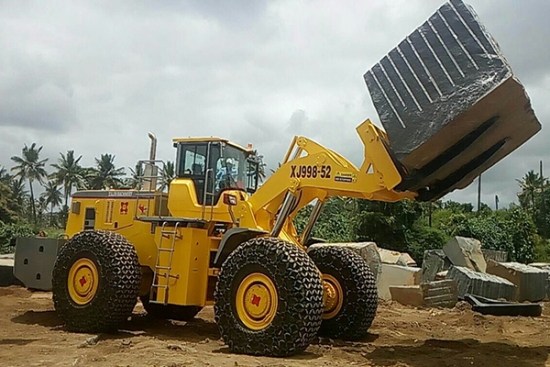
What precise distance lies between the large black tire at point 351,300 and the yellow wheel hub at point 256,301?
2126 millimetres

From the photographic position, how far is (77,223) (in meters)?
11.5

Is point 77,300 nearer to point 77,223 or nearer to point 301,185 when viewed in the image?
point 77,223

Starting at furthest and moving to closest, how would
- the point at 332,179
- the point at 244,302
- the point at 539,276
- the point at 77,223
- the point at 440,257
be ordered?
the point at 440,257, the point at 539,276, the point at 77,223, the point at 332,179, the point at 244,302

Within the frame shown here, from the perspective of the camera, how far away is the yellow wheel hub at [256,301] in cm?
Result: 767

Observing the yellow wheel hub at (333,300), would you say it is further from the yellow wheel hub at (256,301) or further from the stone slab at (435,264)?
the stone slab at (435,264)

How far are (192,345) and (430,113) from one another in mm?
4336

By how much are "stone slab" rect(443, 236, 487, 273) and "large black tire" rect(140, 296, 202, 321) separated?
32.3 feet

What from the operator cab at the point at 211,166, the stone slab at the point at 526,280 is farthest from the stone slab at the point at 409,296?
the operator cab at the point at 211,166

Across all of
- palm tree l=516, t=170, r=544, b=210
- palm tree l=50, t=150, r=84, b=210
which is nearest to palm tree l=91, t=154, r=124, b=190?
palm tree l=50, t=150, r=84, b=210

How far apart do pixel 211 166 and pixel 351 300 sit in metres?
3.08

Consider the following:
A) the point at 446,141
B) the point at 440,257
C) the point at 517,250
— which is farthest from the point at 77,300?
the point at 517,250

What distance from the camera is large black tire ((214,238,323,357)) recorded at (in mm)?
7332

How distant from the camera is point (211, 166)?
9961mm

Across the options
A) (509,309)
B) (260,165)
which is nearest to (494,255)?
(509,309)
